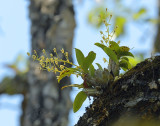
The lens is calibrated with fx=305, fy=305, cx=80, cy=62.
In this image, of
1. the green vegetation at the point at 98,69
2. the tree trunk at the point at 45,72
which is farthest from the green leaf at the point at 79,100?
the tree trunk at the point at 45,72

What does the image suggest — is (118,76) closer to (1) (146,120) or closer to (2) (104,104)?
(2) (104,104)

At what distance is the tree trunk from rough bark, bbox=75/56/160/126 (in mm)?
2193

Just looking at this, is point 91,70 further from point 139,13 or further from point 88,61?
point 139,13

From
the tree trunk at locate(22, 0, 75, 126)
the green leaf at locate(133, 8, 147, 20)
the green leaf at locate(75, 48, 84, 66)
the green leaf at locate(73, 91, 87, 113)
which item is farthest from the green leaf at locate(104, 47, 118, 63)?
the green leaf at locate(133, 8, 147, 20)

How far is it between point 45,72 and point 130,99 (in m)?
2.65

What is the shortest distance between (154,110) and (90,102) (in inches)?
18.3

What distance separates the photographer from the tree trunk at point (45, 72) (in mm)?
3836

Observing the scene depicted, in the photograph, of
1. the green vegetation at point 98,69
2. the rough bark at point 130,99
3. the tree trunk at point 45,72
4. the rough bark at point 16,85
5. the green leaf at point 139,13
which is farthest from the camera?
the green leaf at point 139,13

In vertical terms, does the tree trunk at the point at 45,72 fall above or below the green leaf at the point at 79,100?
above

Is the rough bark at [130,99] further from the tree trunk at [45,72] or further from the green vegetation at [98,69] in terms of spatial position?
the tree trunk at [45,72]

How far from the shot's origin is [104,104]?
5.21 feet

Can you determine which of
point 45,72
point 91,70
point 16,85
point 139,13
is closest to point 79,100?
point 91,70

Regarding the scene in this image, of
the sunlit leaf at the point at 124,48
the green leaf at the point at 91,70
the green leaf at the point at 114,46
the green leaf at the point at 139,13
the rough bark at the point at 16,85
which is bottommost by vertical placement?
the green leaf at the point at 91,70

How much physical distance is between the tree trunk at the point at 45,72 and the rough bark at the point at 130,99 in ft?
7.20
